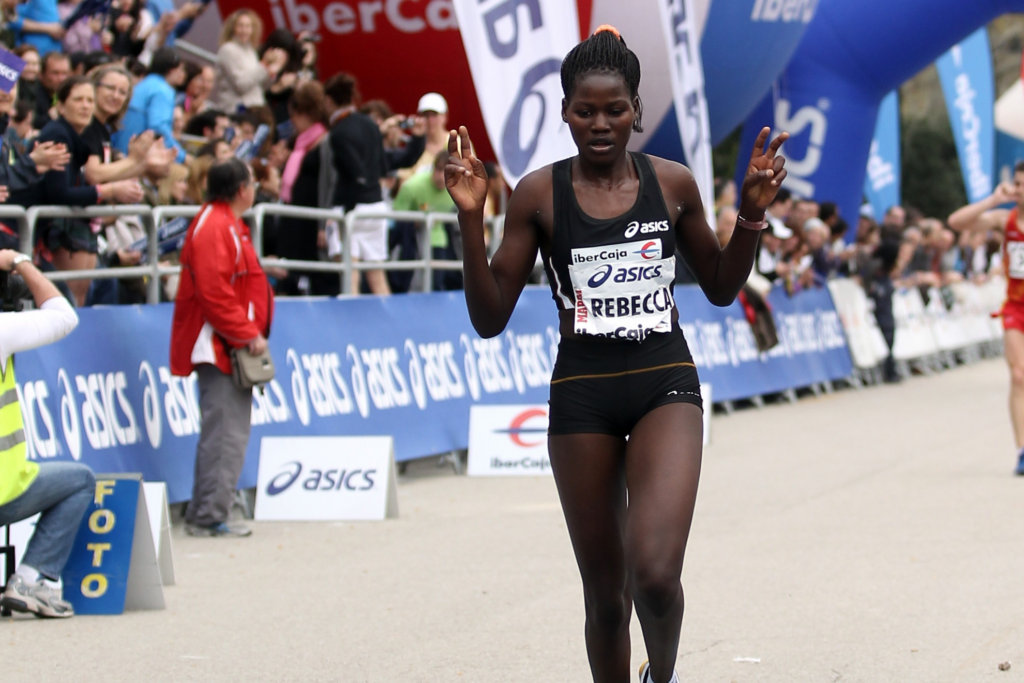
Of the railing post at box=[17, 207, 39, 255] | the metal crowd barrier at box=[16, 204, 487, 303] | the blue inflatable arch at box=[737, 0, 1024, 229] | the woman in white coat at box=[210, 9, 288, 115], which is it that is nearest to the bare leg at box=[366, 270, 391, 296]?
the metal crowd barrier at box=[16, 204, 487, 303]

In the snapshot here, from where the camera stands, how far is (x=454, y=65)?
1666 cm

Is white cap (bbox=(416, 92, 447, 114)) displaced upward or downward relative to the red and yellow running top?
upward

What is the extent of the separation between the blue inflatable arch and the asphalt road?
10.6m

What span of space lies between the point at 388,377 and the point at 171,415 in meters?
2.31

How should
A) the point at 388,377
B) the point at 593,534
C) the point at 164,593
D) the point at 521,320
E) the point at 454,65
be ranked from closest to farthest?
the point at 593,534
the point at 164,593
the point at 388,377
the point at 521,320
the point at 454,65

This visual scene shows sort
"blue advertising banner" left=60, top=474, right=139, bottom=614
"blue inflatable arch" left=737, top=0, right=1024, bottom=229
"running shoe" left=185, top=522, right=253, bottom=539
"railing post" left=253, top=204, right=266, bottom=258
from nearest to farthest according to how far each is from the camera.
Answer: "blue advertising banner" left=60, top=474, right=139, bottom=614
"running shoe" left=185, top=522, right=253, bottom=539
"railing post" left=253, top=204, right=266, bottom=258
"blue inflatable arch" left=737, top=0, right=1024, bottom=229

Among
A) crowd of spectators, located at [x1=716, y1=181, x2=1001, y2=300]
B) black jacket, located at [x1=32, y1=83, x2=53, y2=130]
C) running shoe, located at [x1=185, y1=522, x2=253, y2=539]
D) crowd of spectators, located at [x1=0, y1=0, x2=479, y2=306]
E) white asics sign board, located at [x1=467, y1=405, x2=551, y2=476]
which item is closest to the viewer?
running shoe, located at [x1=185, y1=522, x2=253, y2=539]

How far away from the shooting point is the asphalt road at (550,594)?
5.36 m

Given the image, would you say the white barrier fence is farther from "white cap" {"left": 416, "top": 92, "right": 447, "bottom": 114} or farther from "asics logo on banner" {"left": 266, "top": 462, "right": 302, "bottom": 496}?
"asics logo on banner" {"left": 266, "top": 462, "right": 302, "bottom": 496}

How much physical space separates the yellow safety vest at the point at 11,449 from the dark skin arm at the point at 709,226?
3016 mm

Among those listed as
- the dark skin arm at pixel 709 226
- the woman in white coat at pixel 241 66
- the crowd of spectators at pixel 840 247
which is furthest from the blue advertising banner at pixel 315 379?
the dark skin arm at pixel 709 226

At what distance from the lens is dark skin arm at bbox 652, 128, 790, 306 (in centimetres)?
407

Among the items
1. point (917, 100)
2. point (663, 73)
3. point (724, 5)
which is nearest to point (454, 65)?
point (663, 73)

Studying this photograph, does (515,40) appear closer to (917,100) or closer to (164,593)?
(164,593)
